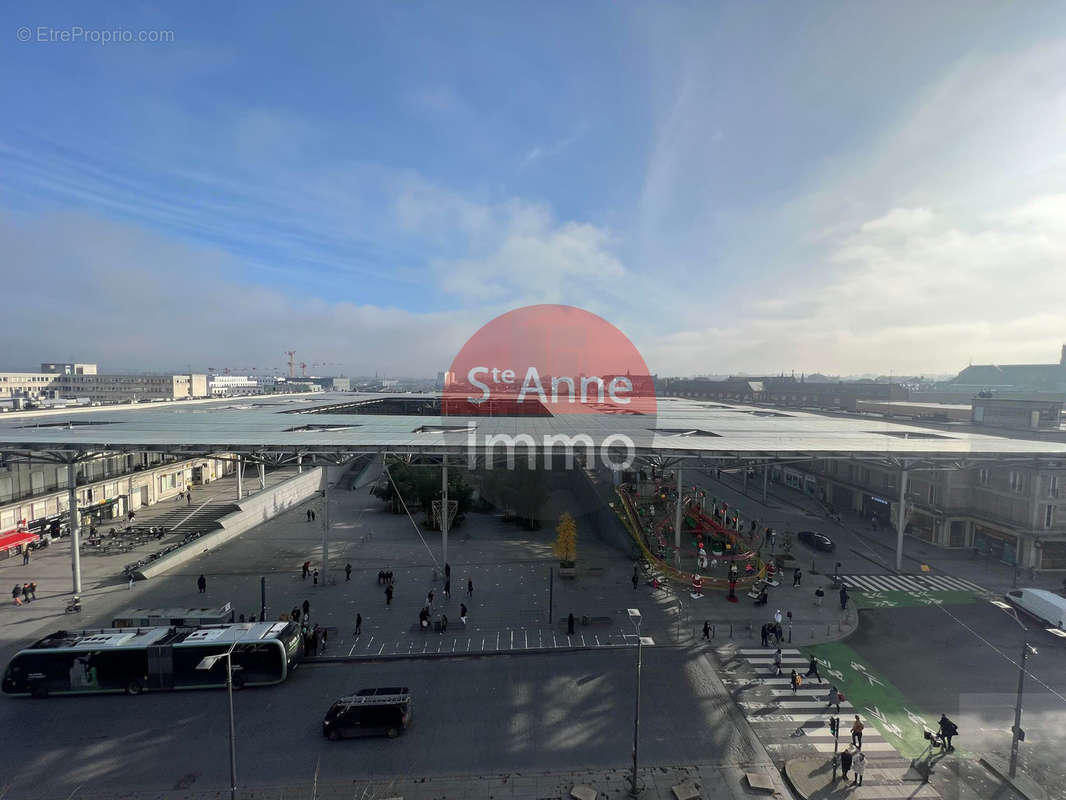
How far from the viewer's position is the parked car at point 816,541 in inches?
1172

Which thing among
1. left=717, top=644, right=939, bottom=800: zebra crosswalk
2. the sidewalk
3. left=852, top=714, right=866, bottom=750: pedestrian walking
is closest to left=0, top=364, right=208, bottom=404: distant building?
the sidewalk

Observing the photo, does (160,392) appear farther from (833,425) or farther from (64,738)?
(833,425)

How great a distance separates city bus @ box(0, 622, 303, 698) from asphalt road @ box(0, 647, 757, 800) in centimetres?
38

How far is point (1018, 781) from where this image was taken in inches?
453

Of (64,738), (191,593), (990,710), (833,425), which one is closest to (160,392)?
(191,593)

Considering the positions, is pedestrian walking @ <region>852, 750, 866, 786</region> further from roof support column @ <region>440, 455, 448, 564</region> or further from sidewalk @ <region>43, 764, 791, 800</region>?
roof support column @ <region>440, 455, 448, 564</region>

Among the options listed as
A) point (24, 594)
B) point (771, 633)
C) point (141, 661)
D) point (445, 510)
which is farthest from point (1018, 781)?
point (24, 594)

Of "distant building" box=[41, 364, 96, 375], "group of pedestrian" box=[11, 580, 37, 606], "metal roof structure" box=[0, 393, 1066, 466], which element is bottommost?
"group of pedestrian" box=[11, 580, 37, 606]

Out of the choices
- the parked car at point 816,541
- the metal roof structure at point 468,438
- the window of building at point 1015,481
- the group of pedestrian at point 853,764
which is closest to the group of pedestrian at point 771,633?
the group of pedestrian at point 853,764

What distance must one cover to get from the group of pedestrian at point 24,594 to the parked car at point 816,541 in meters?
41.0

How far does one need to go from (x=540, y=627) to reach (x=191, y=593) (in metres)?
16.7

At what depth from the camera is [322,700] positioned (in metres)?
14.8

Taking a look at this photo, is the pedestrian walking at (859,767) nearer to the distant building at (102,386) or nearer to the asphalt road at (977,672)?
the asphalt road at (977,672)

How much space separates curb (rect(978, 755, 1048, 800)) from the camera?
1113 centimetres
